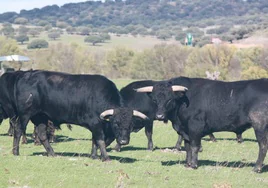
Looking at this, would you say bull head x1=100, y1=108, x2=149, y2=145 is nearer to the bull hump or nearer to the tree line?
the bull hump

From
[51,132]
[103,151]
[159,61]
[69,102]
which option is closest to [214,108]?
[103,151]

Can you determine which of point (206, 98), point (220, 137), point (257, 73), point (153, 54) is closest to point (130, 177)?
point (206, 98)

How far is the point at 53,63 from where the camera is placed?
66625mm

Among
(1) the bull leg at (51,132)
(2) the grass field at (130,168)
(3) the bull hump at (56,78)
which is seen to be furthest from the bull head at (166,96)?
(1) the bull leg at (51,132)

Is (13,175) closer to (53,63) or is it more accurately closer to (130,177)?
(130,177)

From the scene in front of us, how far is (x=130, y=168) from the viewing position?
12703mm

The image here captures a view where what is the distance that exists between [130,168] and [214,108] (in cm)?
225

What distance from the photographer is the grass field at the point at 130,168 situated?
11.0 meters

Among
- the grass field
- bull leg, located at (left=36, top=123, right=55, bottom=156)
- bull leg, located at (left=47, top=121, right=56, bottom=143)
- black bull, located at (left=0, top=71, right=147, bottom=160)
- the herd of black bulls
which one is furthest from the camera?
bull leg, located at (left=47, top=121, right=56, bottom=143)

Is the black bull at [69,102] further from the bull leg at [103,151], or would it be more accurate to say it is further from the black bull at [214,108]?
the black bull at [214,108]

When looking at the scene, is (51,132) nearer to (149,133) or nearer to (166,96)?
(149,133)

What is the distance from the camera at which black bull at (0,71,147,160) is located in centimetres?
1417

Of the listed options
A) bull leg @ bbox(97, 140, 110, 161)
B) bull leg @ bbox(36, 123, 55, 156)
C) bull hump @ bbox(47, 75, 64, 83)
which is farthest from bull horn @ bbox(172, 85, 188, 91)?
bull leg @ bbox(36, 123, 55, 156)

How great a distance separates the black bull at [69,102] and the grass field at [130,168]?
690 mm
